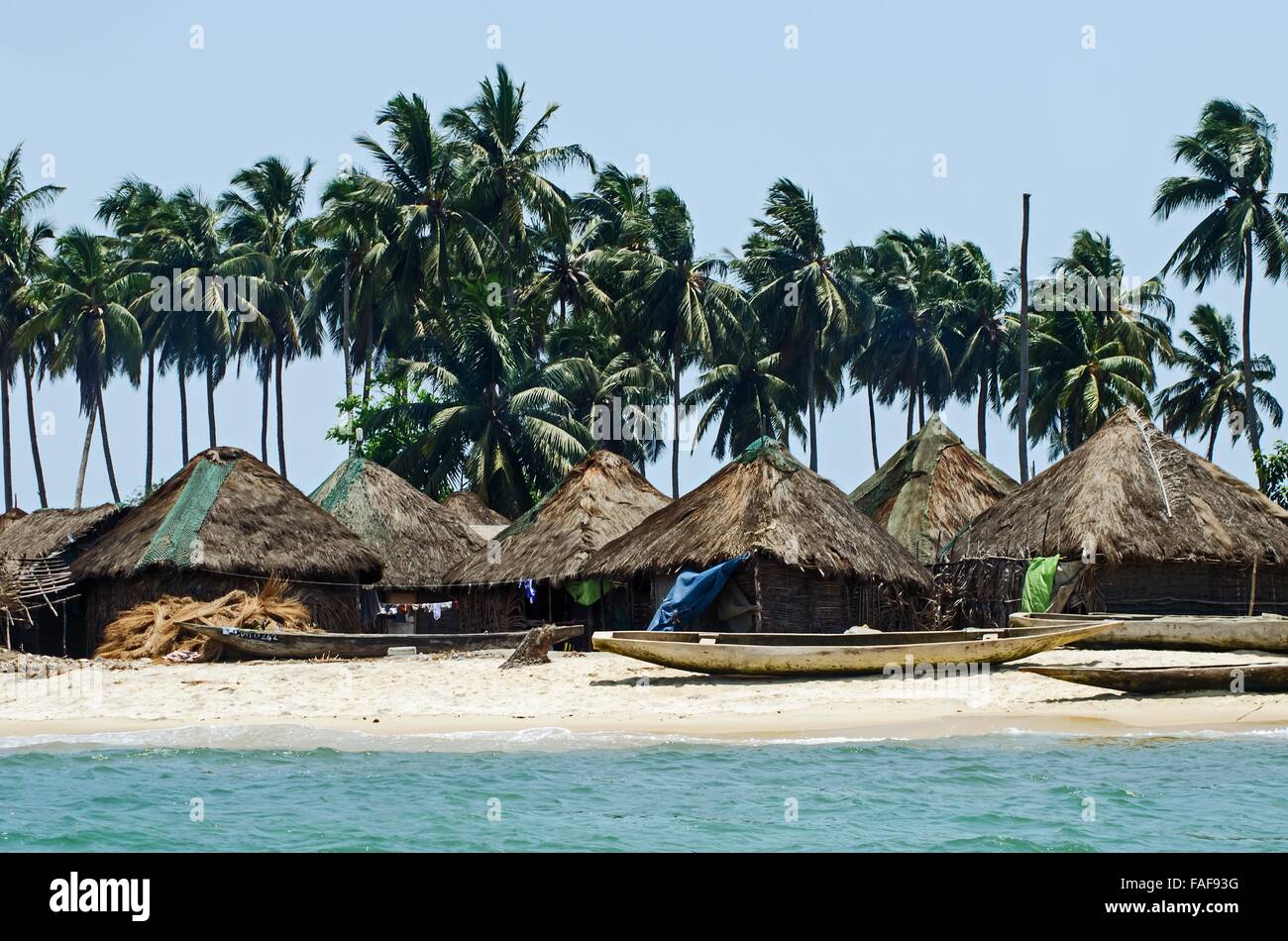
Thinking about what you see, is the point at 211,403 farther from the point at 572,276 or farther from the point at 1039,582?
the point at 1039,582

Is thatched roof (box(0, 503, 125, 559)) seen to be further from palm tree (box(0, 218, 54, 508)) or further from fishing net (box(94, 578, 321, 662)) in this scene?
palm tree (box(0, 218, 54, 508))

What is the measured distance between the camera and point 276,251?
51.1 m

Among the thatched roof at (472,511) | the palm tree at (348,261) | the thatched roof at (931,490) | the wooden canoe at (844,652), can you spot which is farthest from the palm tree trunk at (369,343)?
the wooden canoe at (844,652)

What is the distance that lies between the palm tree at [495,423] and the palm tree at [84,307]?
502 inches

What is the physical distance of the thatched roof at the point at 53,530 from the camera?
2750 cm

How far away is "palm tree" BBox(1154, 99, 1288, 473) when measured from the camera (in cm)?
→ 4059

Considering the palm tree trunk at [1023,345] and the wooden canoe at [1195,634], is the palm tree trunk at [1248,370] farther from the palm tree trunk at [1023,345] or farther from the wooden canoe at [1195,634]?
the wooden canoe at [1195,634]

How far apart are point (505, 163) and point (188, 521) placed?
20.4 metres

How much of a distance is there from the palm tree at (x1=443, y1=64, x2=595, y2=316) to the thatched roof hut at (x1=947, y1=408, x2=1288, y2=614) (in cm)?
2022

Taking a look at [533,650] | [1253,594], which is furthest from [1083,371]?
[533,650]

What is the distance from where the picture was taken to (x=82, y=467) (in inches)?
1913

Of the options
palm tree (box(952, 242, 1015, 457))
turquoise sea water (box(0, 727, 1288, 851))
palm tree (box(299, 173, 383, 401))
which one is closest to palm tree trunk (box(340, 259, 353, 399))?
palm tree (box(299, 173, 383, 401))
